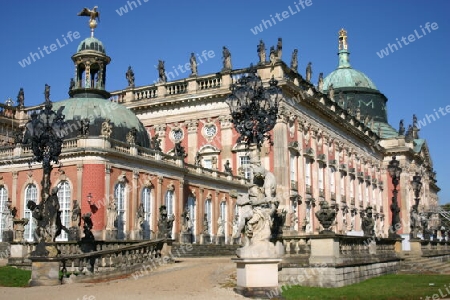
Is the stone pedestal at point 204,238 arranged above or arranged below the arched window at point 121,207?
below

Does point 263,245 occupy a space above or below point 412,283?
above

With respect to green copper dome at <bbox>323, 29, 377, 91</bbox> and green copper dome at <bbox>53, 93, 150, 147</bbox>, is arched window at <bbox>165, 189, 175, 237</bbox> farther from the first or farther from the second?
green copper dome at <bbox>323, 29, 377, 91</bbox>

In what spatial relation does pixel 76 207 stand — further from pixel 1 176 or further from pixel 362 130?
pixel 362 130

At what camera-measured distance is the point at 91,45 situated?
39375 mm

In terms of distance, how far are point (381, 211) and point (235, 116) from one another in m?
59.9

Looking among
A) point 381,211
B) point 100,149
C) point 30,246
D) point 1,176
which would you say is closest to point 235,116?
point 30,246

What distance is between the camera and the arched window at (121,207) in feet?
105

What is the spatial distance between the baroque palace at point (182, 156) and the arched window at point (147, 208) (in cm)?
6

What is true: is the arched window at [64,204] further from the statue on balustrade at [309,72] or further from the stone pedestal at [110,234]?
the statue on balustrade at [309,72]

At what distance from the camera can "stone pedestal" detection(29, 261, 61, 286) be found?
A: 18.3 meters

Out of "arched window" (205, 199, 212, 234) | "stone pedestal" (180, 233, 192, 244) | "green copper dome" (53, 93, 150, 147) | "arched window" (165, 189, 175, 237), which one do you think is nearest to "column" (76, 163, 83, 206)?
"green copper dome" (53, 93, 150, 147)

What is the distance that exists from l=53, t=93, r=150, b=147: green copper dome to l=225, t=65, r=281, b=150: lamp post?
64.8 feet

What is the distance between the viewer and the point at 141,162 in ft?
111

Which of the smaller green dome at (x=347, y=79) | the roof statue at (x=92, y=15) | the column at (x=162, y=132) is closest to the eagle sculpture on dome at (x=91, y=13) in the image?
the roof statue at (x=92, y=15)
